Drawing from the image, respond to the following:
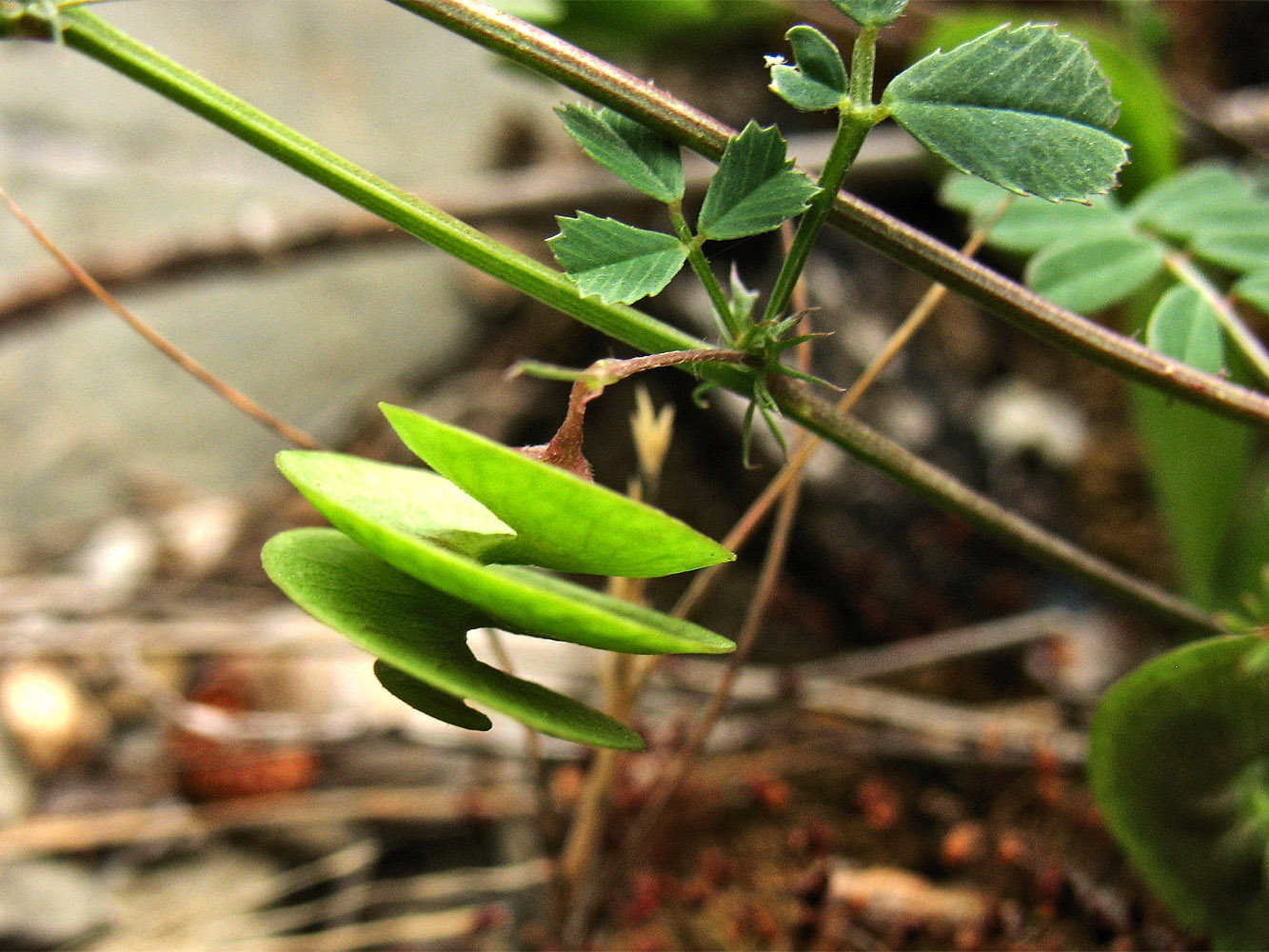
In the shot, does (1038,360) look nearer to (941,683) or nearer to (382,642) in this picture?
(941,683)

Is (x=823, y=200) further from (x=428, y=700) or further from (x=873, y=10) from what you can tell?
(x=428, y=700)

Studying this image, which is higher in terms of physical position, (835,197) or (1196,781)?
(835,197)

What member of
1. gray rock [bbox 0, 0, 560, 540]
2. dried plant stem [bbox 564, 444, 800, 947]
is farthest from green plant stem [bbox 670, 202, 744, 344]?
gray rock [bbox 0, 0, 560, 540]

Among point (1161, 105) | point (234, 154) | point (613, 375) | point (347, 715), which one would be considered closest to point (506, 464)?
point (613, 375)

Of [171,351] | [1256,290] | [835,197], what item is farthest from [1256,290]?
[171,351]

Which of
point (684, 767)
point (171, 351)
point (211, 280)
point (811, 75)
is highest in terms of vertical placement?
point (811, 75)

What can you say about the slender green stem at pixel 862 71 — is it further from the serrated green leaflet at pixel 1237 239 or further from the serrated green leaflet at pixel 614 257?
the serrated green leaflet at pixel 1237 239

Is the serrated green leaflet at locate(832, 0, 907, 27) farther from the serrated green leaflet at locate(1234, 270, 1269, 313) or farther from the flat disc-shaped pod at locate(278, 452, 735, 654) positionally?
the serrated green leaflet at locate(1234, 270, 1269, 313)
